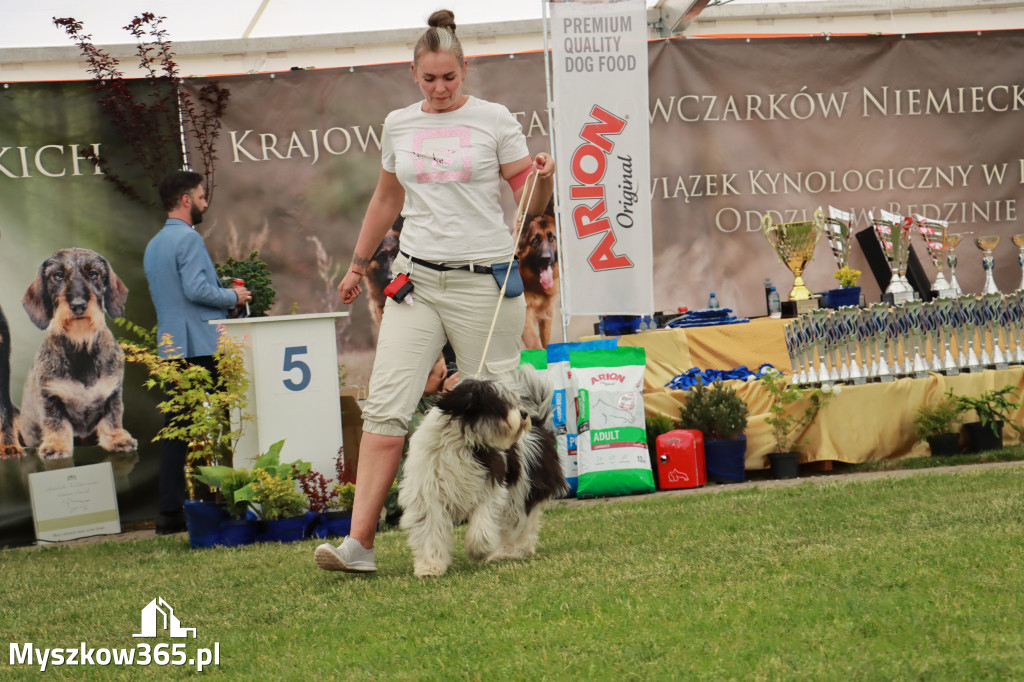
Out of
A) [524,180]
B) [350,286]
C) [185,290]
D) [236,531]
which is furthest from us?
[185,290]

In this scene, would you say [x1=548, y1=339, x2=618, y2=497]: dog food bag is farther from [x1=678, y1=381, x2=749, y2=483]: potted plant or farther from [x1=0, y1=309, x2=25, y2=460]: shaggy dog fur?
[x1=0, y1=309, x2=25, y2=460]: shaggy dog fur

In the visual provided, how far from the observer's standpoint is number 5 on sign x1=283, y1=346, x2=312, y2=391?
5.71 m

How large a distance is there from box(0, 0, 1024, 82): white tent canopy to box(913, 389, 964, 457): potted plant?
3.16 metres

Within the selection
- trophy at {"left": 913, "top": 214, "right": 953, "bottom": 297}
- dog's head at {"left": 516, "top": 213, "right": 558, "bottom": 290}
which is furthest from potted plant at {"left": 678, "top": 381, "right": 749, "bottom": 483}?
trophy at {"left": 913, "top": 214, "right": 953, "bottom": 297}

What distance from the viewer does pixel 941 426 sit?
6445mm

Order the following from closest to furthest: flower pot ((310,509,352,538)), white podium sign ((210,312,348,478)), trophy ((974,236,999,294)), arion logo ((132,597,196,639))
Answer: arion logo ((132,597,196,639)), flower pot ((310,509,352,538)), white podium sign ((210,312,348,478)), trophy ((974,236,999,294))

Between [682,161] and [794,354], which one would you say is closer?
[794,354]

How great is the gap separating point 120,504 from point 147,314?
4.01ft

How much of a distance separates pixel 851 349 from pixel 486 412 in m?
3.75

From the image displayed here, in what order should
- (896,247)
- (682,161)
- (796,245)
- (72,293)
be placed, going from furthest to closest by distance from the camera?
(682,161) → (796,245) → (896,247) → (72,293)

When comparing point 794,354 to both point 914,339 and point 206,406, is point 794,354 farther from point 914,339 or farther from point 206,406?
point 206,406

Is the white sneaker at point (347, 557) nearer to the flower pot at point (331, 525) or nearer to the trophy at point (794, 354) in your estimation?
the flower pot at point (331, 525)

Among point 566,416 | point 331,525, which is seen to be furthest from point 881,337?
point 331,525

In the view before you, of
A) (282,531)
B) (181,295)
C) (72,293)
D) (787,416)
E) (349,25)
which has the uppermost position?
(349,25)
